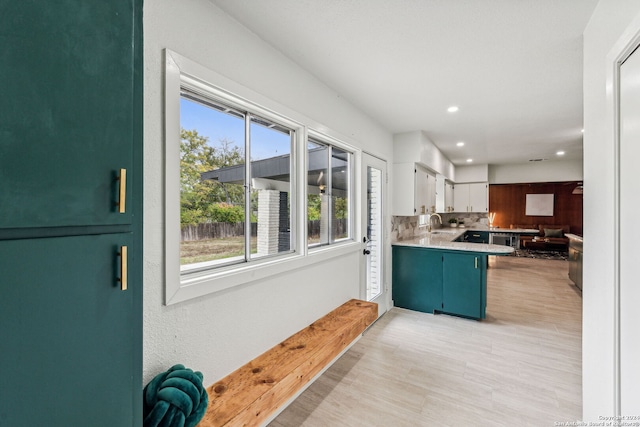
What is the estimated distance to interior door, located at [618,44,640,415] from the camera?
1155mm

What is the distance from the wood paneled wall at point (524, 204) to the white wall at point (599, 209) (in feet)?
28.8

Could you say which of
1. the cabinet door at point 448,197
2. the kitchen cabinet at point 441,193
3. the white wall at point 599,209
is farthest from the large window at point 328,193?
the cabinet door at point 448,197

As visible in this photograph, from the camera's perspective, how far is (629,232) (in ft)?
3.98

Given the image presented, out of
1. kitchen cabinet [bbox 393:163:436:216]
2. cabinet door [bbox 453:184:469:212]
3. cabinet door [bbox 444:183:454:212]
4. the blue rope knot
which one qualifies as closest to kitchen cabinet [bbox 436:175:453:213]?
cabinet door [bbox 444:183:454:212]

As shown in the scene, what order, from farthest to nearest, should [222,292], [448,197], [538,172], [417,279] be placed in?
[538,172] → [448,197] → [417,279] → [222,292]

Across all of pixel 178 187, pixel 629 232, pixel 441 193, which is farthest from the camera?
pixel 441 193

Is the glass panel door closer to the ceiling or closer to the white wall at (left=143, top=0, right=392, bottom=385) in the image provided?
the ceiling

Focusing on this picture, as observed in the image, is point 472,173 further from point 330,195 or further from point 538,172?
point 330,195

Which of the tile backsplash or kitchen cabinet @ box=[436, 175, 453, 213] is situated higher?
kitchen cabinet @ box=[436, 175, 453, 213]

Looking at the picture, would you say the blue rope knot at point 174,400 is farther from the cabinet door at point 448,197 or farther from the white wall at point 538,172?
the white wall at point 538,172
